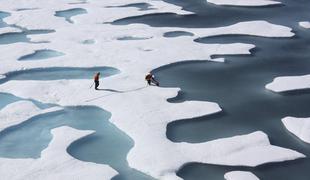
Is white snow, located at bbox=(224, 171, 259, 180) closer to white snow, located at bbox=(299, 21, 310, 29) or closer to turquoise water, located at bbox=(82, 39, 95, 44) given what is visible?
turquoise water, located at bbox=(82, 39, 95, 44)

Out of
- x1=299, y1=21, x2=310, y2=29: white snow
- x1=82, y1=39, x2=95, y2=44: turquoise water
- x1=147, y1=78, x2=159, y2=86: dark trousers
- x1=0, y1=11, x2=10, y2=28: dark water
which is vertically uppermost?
x1=299, y1=21, x2=310, y2=29: white snow

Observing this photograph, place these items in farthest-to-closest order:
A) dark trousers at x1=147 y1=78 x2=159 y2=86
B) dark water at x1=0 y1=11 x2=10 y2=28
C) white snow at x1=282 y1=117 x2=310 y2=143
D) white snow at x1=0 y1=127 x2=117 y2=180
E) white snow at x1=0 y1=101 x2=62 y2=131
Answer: dark water at x1=0 y1=11 x2=10 y2=28, dark trousers at x1=147 y1=78 x2=159 y2=86, white snow at x1=0 y1=101 x2=62 y2=131, white snow at x1=282 y1=117 x2=310 y2=143, white snow at x1=0 y1=127 x2=117 y2=180

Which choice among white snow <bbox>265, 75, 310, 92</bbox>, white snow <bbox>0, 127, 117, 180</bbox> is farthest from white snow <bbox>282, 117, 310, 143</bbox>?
white snow <bbox>0, 127, 117, 180</bbox>

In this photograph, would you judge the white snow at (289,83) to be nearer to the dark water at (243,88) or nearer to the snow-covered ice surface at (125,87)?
the dark water at (243,88)

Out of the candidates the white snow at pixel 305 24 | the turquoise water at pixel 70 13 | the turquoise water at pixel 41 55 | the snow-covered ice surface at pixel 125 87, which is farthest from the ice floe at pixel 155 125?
the white snow at pixel 305 24

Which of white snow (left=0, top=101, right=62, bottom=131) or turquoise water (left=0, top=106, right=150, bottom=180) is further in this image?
white snow (left=0, top=101, right=62, bottom=131)

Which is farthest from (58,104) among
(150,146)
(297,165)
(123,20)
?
(123,20)
